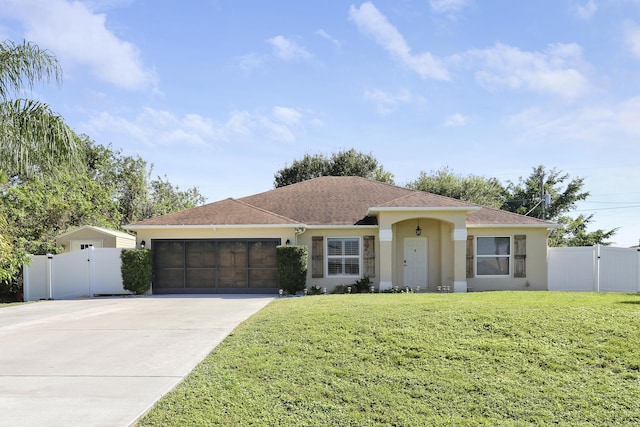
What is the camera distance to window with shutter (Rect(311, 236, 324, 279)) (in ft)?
55.8

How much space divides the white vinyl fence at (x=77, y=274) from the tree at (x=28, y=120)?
522 centimetres

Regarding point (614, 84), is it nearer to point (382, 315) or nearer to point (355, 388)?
point (382, 315)

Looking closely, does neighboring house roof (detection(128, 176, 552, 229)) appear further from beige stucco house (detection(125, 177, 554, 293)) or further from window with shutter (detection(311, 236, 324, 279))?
window with shutter (detection(311, 236, 324, 279))

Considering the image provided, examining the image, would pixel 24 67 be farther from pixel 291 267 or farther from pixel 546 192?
pixel 546 192

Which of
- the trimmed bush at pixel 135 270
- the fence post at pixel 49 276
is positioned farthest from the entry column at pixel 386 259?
the fence post at pixel 49 276

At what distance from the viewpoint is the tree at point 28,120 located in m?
11.5

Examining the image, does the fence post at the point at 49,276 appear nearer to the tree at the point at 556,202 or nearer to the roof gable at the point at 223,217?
the roof gable at the point at 223,217

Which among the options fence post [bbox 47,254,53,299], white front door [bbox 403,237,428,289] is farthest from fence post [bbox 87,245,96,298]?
white front door [bbox 403,237,428,289]

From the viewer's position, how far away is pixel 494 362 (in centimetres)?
617

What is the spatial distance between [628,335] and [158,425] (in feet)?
22.9

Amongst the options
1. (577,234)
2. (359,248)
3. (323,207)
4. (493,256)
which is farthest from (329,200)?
(577,234)

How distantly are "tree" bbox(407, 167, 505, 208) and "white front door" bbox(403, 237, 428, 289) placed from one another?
17734mm

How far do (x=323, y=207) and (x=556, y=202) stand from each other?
27833 mm

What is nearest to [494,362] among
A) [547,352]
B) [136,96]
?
[547,352]
